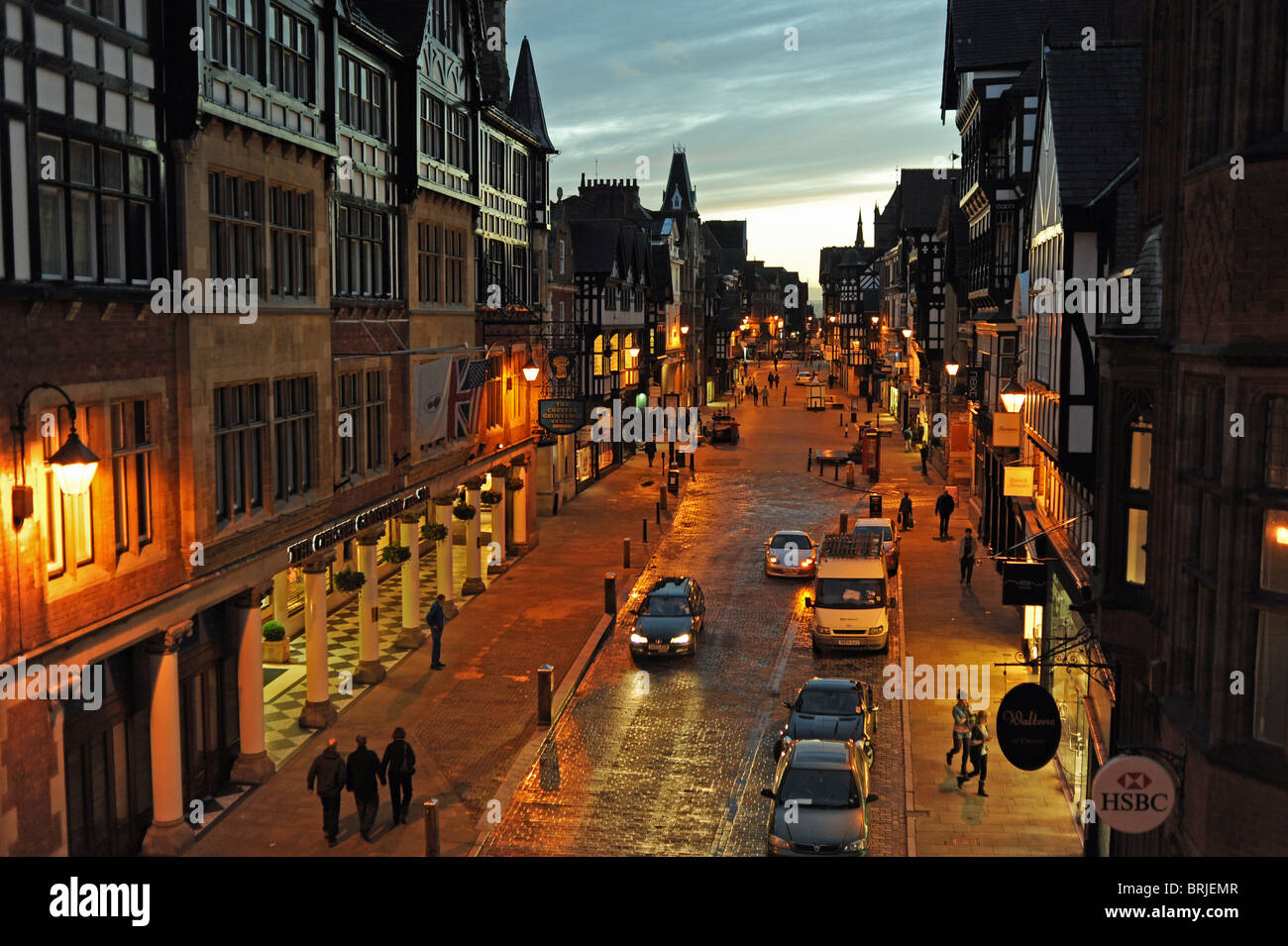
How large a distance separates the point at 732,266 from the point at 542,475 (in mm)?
128152

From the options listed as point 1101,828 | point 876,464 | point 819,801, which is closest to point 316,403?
point 819,801

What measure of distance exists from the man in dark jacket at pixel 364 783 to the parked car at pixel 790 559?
19.6 m

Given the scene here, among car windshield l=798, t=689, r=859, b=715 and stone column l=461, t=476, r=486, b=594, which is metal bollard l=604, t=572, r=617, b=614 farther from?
car windshield l=798, t=689, r=859, b=715

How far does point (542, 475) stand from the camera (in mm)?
46875

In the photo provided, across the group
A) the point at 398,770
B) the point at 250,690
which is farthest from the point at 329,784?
the point at 250,690

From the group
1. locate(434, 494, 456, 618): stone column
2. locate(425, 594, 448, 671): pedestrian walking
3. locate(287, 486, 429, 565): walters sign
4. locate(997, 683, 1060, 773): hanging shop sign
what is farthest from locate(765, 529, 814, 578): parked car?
locate(997, 683, 1060, 773): hanging shop sign

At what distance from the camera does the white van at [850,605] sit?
1069 inches

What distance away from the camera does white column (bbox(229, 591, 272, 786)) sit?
62.5 ft

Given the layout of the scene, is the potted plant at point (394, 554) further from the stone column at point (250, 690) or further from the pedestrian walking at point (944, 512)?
the pedestrian walking at point (944, 512)

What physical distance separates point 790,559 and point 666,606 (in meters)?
8.16

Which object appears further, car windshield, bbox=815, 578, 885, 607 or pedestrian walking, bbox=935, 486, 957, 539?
pedestrian walking, bbox=935, 486, 957, 539

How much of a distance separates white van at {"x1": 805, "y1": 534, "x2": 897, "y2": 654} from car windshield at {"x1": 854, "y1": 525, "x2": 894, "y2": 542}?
18.2ft

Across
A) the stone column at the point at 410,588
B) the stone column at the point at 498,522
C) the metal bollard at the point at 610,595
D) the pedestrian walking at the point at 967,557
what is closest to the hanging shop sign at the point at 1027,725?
the stone column at the point at 410,588

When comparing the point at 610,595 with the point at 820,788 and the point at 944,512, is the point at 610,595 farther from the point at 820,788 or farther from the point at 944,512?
the point at 944,512
